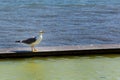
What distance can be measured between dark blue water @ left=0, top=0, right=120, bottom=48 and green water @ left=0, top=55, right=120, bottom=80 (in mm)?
3379

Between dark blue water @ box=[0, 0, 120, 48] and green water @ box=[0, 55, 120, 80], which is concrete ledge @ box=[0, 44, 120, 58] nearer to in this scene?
green water @ box=[0, 55, 120, 80]

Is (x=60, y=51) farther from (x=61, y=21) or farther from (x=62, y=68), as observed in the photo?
(x=61, y=21)

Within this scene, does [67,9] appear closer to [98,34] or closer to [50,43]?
[98,34]

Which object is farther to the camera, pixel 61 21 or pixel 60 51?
pixel 61 21

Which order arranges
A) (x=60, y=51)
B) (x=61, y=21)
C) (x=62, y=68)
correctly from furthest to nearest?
(x=61, y=21) → (x=60, y=51) → (x=62, y=68)

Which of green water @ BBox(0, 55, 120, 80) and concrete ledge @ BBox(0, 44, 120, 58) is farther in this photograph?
concrete ledge @ BBox(0, 44, 120, 58)

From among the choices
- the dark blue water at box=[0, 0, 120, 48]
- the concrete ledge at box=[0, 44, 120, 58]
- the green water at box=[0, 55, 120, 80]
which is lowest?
the dark blue water at box=[0, 0, 120, 48]

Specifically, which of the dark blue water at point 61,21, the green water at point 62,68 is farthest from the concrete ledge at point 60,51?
the dark blue water at point 61,21

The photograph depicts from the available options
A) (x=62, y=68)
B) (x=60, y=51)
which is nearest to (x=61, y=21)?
(x=60, y=51)

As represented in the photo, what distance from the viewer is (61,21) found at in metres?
18.6

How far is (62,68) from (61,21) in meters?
8.72

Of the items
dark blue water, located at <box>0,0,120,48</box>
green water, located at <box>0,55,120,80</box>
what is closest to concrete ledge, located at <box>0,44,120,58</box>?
green water, located at <box>0,55,120,80</box>

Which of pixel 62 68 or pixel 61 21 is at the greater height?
pixel 62 68

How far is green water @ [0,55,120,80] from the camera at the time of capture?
370 inches
